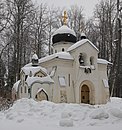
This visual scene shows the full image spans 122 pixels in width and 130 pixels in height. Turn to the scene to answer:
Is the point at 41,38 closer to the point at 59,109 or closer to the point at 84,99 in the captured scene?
the point at 84,99

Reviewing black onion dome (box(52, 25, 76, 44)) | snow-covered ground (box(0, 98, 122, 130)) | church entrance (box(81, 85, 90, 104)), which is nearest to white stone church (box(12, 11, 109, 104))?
church entrance (box(81, 85, 90, 104))

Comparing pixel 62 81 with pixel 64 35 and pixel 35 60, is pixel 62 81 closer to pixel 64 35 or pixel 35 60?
pixel 35 60

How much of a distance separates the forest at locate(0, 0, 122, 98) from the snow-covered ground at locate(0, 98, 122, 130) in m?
16.1

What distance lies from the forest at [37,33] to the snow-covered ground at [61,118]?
16063 mm

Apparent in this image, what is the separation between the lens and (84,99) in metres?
26.1

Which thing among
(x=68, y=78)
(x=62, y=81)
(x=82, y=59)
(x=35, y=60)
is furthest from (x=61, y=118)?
(x=82, y=59)

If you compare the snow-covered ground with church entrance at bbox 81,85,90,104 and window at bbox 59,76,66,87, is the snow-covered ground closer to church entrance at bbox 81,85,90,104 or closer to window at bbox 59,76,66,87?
window at bbox 59,76,66,87

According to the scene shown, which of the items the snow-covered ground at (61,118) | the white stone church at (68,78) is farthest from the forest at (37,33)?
the snow-covered ground at (61,118)

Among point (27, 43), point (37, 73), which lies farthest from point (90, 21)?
point (37, 73)

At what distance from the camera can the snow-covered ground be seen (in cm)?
711

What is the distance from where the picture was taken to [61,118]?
8117mm

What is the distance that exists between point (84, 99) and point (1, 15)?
12292 mm

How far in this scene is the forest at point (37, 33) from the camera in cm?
2881

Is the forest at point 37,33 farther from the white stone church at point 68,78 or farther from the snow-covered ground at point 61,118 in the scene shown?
the snow-covered ground at point 61,118
